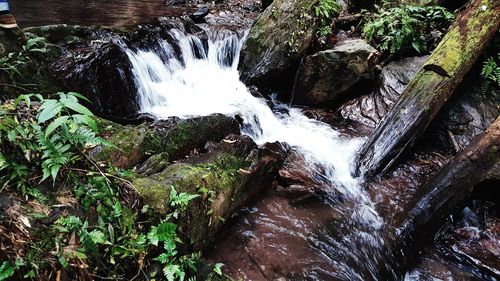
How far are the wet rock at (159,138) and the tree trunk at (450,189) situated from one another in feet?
10.1

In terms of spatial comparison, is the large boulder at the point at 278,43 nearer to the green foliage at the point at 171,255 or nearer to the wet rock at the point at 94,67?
the wet rock at the point at 94,67

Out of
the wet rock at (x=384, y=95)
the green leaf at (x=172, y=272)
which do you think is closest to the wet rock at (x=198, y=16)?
the wet rock at (x=384, y=95)

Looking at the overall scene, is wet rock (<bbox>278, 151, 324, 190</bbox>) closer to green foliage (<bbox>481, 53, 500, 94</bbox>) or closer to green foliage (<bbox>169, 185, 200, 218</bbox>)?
green foliage (<bbox>169, 185, 200, 218</bbox>)

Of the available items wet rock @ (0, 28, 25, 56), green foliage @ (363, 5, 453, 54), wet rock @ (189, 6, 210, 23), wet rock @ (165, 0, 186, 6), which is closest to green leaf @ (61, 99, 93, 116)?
wet rock @ (0, 28, 25, 56)

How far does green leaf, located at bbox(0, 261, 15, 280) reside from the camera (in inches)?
75.0

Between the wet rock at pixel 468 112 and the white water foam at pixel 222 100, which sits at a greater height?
the wet rock at pixel 468 112

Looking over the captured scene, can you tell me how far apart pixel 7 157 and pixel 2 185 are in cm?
20

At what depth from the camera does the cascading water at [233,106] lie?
→ 16.9 feet

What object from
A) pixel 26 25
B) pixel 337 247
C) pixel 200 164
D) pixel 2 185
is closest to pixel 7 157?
pixel 2 185

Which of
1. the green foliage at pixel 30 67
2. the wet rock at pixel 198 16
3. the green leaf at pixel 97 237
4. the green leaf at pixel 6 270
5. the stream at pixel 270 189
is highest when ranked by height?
the wet rock at pixel 198 16

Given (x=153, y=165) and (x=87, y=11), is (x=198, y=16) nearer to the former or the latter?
(x=87, y=11)

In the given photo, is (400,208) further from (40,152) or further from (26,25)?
(26,25)

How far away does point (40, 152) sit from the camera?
2.46 meters

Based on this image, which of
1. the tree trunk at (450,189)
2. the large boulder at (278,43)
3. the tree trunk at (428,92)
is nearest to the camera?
the tree trunk at (450,189)
